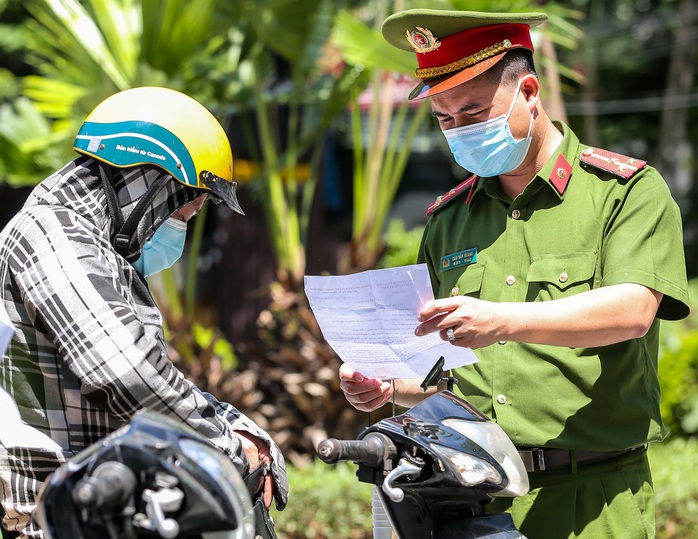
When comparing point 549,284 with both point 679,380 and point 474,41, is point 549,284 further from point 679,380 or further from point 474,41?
point 679,380

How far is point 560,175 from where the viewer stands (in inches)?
107

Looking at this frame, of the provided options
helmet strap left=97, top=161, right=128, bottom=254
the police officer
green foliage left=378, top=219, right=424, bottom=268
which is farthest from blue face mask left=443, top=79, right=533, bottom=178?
green foliage left=378, top=219, right=424, bottom=268

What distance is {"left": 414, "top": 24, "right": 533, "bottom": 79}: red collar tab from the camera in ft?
9.02

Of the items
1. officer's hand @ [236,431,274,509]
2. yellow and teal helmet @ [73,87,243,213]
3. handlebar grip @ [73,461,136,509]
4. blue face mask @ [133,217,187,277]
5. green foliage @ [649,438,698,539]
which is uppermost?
yellow and teal helmet @ [73,87,243,213]

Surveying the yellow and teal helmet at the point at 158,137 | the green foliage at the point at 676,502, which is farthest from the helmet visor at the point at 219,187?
the green foliage at the point at 676,502

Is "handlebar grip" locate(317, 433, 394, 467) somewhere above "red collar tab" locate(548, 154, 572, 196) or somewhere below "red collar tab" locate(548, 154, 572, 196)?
below

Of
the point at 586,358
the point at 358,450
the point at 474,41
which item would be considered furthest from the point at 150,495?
the point at 474,41

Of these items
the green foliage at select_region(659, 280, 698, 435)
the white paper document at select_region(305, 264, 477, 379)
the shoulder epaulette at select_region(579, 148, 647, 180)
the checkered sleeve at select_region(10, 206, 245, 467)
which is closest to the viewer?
the checkered sleeve at select_region(10, 206, 245, 467)

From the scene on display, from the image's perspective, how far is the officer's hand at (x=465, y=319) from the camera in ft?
7.20

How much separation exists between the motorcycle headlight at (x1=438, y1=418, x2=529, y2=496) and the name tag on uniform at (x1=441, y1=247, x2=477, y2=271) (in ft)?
2.53

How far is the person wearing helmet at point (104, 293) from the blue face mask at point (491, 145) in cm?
70

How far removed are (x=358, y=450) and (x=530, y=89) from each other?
1332 mm

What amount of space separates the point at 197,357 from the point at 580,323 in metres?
4.77

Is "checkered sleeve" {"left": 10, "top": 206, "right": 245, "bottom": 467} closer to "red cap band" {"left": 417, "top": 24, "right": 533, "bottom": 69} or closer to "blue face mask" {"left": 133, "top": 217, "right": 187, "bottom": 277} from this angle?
"blue face mask" {"left": 133, "top": 217, "right": 187, "bottom": 277}
